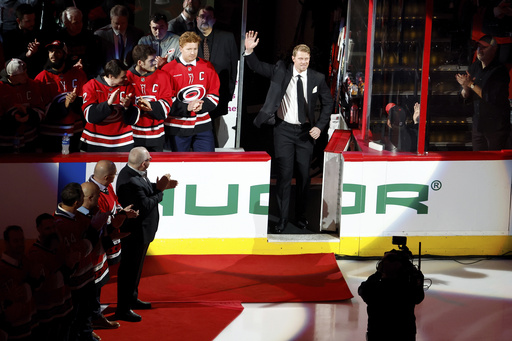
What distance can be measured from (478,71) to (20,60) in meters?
5.89

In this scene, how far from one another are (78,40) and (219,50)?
72.7 inches

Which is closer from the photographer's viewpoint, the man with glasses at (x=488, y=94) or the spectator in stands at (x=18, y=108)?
the spectator in stands at (x=18, y=108)

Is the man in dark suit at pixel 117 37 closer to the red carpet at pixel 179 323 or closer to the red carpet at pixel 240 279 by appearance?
Answer: the red carpet at pixel 240 279

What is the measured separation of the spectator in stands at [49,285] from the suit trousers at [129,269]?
1.22 m

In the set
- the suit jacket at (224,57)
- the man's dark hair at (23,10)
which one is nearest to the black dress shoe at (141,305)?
the suit jacket at (224,57)

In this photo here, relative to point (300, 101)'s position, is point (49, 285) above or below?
below

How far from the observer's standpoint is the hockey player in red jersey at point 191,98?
1084 cm

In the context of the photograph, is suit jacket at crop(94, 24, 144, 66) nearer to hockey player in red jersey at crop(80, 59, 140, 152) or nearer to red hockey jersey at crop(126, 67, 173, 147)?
red hockey jersey at crop(126, 67, 173, 147)

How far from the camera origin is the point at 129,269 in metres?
8.02

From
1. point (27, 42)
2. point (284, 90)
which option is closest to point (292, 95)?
point (284, 90)

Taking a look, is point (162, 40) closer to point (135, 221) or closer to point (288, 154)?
point (288, 154)

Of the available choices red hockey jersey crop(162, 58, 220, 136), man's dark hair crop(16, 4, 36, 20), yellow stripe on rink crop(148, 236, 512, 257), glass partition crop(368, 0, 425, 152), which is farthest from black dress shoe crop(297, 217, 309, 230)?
man's dark hair crop(16, 4, 36, 20)

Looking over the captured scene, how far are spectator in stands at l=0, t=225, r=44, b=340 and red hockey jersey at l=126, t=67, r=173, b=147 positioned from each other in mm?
4328

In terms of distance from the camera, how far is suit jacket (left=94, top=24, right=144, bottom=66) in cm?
1149
